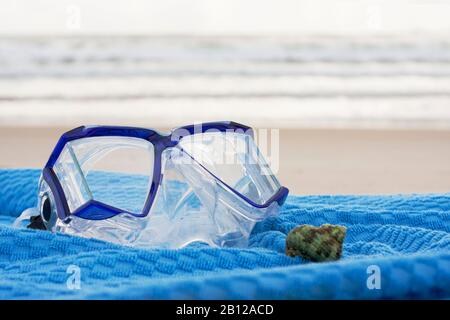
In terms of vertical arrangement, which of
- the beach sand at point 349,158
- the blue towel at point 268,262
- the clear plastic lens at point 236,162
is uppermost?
the beach sand at point 349,158

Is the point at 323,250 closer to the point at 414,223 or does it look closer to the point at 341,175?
the point at 414,223

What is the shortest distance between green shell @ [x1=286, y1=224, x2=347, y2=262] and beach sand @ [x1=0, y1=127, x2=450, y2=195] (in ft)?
4.46

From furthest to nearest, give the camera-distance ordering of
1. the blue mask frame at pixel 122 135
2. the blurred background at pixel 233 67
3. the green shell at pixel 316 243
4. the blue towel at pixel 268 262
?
1. the blurred background at pixel 233 67
2. the blue mask frame at pixel 122 135
3. the green shell at pixel 316 243
4. the blue towel at pixel 268 262

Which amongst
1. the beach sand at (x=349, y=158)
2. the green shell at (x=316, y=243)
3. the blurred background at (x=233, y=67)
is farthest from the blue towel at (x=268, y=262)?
the blurred background at (x=233, y=67)

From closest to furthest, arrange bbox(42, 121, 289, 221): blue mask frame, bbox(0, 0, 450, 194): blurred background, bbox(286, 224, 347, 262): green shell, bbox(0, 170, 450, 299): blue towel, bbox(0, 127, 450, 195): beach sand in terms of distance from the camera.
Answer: bbox(0, 170, 450, 299): blue towel
bbox(286, 224, 347, 262): green shell
bbox(42, 121, 289, 221): blue mask frame
bbox(0, 127, 450, 195): beach sand
bbox(0, 0, 450, 194): blurred background

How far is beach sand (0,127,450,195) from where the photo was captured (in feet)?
7.72

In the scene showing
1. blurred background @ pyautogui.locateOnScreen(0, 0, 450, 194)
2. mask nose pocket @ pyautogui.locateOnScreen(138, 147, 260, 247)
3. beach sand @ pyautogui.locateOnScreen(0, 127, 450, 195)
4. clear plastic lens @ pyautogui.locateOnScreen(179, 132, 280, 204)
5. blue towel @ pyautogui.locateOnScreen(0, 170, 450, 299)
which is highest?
blurred background @ pyautogui.locateOnScreen(0, 0, 450, 194)

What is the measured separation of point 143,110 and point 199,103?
22cm

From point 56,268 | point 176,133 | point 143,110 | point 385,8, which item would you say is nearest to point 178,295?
point 56,268

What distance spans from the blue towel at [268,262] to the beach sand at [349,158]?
3.55 feet

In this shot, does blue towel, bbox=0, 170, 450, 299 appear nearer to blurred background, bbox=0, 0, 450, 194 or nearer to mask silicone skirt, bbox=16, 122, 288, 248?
mask silicone skirt, bbox=16, 122, 288, 248

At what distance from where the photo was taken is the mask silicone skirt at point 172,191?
100 cm

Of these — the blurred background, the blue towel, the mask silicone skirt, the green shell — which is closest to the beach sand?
the blurred background

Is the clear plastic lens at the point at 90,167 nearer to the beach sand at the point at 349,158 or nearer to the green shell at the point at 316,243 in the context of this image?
the green shell at the point at 316,243
